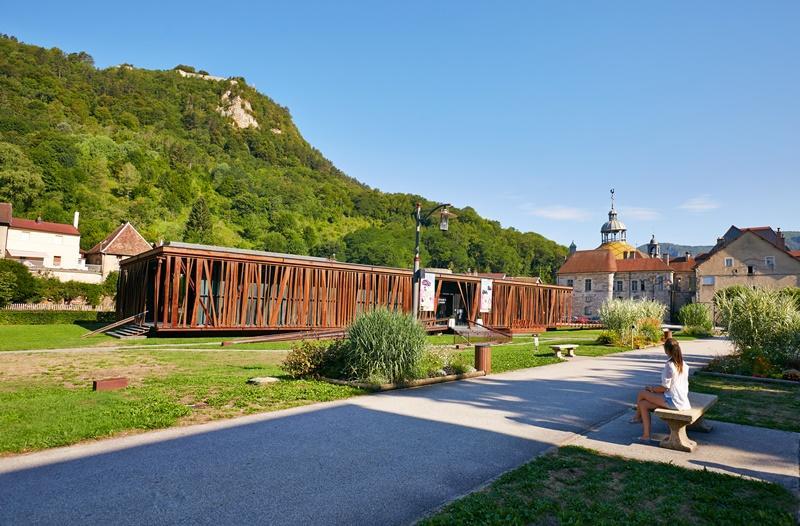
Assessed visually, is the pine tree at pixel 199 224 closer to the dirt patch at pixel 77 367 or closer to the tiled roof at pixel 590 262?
the tiled roof at pixel 590 262

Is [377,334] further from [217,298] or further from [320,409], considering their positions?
[217,298]

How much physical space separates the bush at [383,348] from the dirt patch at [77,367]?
4.45m

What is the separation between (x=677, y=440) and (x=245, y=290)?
21.0m

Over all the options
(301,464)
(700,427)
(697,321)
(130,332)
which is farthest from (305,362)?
(697,321)

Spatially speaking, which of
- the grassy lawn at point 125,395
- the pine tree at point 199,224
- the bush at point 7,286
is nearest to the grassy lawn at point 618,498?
the grassy lawn at point 125,395

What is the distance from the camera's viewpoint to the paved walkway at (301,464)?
13.2ft

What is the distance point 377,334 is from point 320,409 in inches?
100

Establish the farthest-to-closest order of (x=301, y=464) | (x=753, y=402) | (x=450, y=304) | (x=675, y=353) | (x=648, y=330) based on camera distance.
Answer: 1. (x=450, y=304)
2. (x=648, y=330)
3. (x=753, y=402)
4. (x=675, y=353)
5. (x=301, y=464)

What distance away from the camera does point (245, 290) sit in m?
24.0

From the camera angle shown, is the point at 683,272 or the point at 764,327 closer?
the point at 764,327

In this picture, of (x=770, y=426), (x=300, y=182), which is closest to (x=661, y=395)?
(x=770, y=426)

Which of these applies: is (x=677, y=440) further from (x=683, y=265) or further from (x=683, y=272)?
(x=683, y=265)

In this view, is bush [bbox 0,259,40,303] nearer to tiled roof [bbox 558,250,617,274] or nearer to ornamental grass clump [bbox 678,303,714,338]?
ornamental grass clump [bbox 678,303,714,338]

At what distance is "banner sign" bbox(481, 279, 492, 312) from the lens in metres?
34.3
